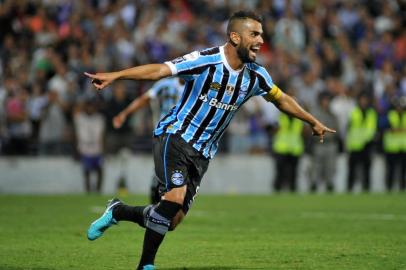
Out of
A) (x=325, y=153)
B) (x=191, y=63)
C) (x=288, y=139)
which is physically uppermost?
(x=191, y=63)

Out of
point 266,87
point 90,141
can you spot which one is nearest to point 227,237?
point 266,87

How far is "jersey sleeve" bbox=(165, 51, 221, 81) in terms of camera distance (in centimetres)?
869

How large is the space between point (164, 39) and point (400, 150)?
6383mm

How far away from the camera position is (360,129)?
23594 mm

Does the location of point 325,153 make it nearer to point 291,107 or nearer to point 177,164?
point 291,107

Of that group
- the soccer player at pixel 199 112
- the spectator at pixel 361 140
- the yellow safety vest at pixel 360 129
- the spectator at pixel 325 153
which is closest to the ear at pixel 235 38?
the soccer player at pixel 199 112

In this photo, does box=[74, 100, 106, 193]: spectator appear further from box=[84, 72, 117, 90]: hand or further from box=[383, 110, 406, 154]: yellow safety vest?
box=[84, 72, 117, 90]: hand

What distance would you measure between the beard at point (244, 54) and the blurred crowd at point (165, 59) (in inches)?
532

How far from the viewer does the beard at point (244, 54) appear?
8.90 meters

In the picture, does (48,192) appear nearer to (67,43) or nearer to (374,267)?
(67,43)

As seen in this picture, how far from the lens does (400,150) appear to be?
23.8m

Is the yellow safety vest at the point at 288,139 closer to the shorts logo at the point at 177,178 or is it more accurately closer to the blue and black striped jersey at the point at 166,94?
the blue and black striped jersey at the point at 166,94

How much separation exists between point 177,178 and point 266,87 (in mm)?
1295

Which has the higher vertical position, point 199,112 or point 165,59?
point 165,59
